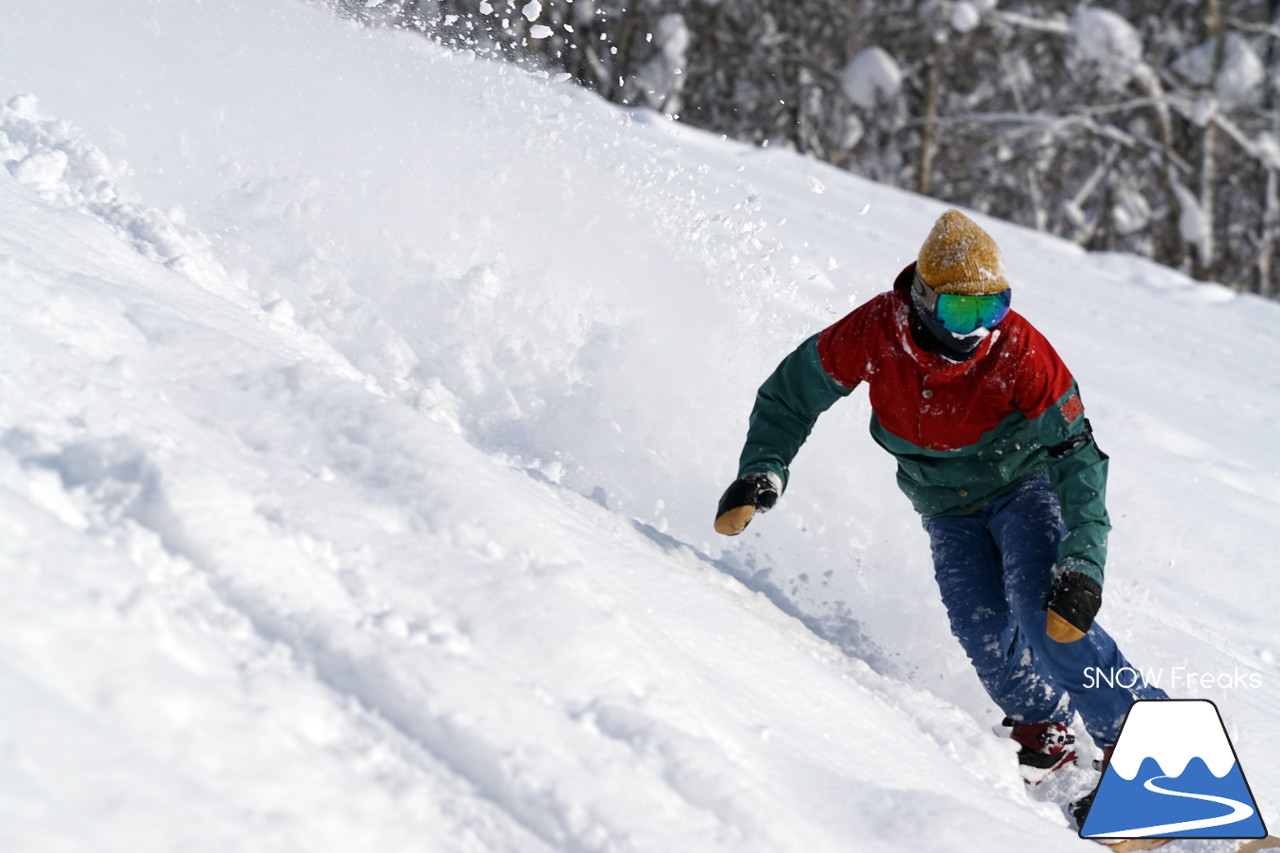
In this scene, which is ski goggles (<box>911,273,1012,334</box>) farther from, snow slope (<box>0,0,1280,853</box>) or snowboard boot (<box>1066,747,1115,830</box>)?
snowboard boot (<box>1066,747,1115,830</box>)

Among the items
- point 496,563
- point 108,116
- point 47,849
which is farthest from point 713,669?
point 108,116

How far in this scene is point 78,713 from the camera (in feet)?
4.08

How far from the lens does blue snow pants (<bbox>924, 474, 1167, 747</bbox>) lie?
8.42 feet

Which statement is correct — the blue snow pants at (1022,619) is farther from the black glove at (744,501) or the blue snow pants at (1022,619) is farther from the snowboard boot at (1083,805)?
the black glove at (744,501)

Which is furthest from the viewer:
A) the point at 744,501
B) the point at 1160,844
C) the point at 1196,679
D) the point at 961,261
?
the point at 1196,679

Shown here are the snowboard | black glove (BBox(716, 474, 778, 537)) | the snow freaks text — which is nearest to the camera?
the snowboard

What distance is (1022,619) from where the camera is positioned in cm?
264

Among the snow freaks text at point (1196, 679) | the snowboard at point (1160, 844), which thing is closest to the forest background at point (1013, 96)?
the snow freaks text at point (1196, 679)

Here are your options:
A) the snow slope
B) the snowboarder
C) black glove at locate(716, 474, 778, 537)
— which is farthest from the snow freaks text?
black glove at locate(716, 474, 778, 537)

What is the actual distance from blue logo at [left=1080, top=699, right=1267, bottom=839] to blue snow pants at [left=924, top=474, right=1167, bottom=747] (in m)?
0.09

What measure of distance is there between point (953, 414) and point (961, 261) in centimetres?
42

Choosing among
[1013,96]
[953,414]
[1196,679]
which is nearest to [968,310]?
[953,414]

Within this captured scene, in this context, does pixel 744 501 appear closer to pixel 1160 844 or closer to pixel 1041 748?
pixel 1041 748

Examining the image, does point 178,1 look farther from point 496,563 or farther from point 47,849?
point 47,849
